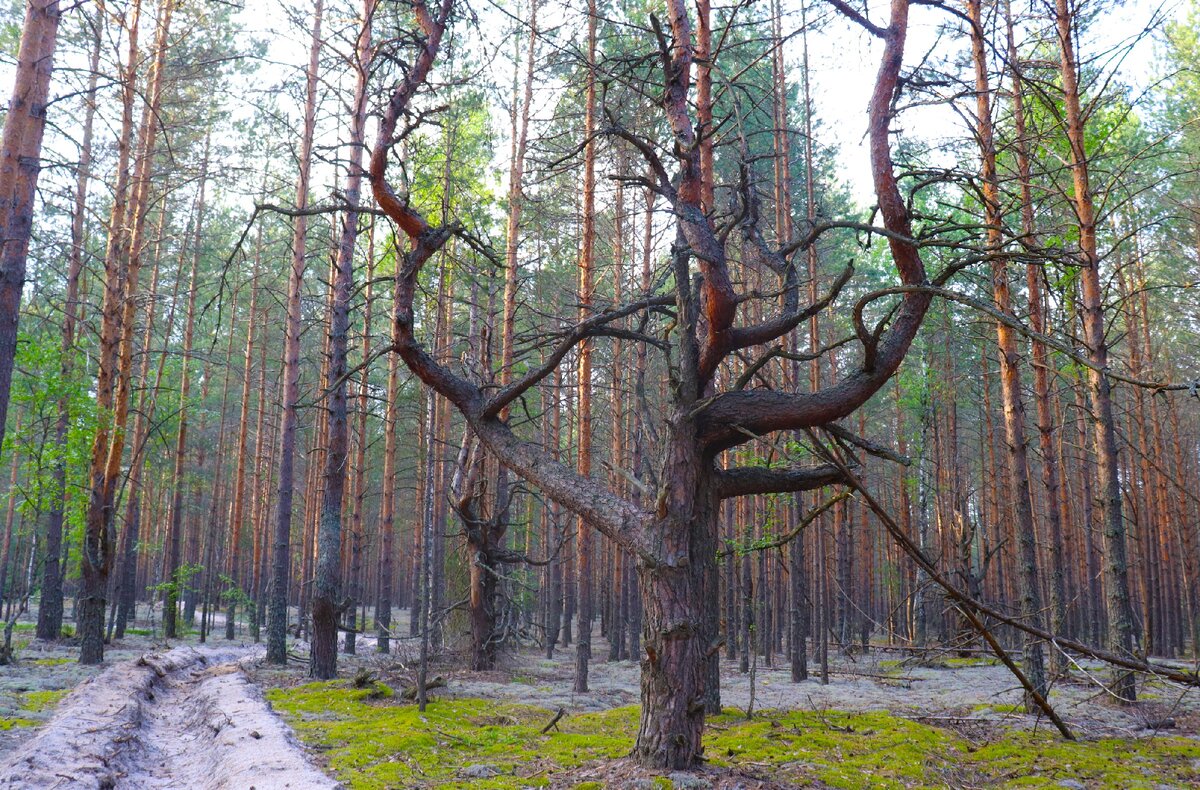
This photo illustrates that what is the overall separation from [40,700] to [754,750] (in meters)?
8.96

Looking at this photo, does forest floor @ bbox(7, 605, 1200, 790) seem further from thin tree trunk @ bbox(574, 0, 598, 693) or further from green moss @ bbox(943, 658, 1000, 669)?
green moss @ bbox(943, 658, 1000, 669)

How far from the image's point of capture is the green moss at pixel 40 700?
9.26 meters

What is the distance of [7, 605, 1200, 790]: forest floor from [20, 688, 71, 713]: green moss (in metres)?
0.03

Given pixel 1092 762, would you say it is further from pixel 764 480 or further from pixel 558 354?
pixel 558 354

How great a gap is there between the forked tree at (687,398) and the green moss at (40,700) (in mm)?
6912

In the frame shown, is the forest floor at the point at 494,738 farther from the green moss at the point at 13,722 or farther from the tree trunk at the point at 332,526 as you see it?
the tree trunk at the point at 332,526

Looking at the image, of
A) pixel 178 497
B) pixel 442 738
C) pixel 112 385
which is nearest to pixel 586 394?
pixel 442 738

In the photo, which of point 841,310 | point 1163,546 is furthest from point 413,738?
Answer: point 1163,546

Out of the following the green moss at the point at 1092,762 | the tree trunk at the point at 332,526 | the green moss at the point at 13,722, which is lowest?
the green moss at the point at 1092,762

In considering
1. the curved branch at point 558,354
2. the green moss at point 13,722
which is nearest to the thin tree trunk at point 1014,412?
the curved branch at point 558,354

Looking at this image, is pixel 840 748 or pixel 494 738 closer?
pixel 840 748

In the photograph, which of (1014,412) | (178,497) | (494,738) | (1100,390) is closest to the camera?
(494,738)

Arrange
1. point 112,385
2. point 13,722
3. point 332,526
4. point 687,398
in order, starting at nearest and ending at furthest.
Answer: point 687,398, point 13,722, point 332,526, point 112,385

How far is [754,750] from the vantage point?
23.7ft
